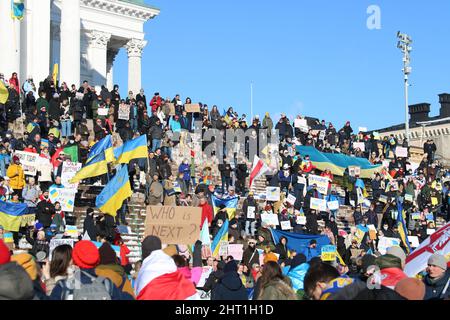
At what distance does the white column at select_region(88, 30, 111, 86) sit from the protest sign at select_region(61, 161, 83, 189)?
110ft

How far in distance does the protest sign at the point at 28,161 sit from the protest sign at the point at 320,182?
9896mm

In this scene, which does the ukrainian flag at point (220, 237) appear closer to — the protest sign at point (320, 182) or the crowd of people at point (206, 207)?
the crowd of people at point (206, 207)

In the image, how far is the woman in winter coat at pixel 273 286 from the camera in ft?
23.6

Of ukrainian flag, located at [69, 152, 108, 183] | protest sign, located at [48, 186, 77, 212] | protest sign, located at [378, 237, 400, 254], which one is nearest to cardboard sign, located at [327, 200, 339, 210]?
protest sign, located at [378, 237, 400, 254]

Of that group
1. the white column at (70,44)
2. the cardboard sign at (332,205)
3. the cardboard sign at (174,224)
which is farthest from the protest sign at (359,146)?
the cardboard sign at (174,224)

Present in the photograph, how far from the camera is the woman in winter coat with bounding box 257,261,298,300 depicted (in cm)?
721

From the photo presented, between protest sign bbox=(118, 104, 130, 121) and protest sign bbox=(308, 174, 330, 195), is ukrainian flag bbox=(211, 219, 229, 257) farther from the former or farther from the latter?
protest sign bbox=(118, 104, 130, 121)

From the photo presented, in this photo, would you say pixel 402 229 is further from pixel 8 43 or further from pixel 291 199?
pixel 8 43

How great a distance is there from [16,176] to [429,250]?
37.4 feet

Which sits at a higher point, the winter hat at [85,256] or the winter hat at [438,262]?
the winter hat at [85,256]

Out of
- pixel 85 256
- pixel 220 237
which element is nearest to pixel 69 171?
pixel 220 237
